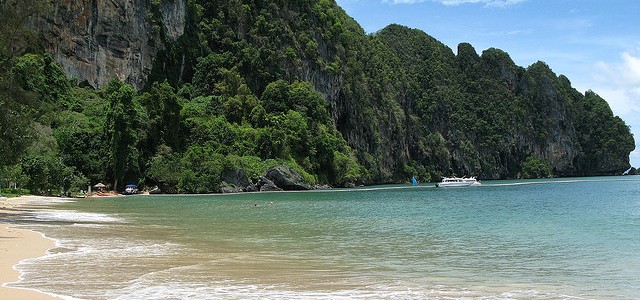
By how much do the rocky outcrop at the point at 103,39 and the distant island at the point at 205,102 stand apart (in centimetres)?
15

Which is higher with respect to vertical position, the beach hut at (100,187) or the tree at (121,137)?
the tree at (121,137)

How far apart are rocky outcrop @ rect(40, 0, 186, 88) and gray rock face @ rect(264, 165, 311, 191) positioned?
75.2 feet

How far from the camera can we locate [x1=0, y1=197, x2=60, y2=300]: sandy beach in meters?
9.23

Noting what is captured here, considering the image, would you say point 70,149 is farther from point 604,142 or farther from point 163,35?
point 604,142

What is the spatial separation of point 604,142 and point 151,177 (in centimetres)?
15656

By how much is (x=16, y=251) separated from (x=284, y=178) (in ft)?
196

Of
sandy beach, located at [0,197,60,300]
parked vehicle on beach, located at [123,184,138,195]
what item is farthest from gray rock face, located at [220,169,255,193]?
sandy beach, located at [0,197,60,300]

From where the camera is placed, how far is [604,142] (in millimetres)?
185375

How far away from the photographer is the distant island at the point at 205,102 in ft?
167

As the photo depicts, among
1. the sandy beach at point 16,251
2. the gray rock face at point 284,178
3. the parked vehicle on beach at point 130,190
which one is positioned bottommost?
A: the sandy beach at point 16,251

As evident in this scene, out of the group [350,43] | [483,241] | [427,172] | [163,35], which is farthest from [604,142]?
[483,241]

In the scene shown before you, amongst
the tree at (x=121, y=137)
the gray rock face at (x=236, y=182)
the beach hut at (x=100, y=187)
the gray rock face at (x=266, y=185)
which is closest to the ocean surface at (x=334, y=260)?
the beach hut at (x=100, y=187)

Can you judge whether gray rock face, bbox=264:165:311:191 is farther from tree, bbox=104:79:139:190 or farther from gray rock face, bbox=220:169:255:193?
tree, bbox=104:79:139:190

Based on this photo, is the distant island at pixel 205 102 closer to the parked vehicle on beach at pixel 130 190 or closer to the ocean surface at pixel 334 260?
the parked vehicle on beach at pixel 130 190
